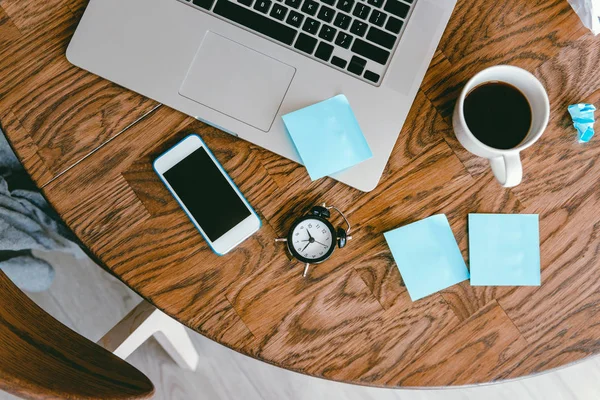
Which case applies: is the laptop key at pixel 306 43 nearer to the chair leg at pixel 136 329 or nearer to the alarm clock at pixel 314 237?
the alarm clock at pixel 314 237

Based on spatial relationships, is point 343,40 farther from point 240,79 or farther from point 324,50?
point 240,79

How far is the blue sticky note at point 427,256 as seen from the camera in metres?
0.66

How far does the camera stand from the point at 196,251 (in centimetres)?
65

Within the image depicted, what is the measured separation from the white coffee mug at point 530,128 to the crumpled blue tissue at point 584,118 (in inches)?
3.2

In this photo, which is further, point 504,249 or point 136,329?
point 136,329

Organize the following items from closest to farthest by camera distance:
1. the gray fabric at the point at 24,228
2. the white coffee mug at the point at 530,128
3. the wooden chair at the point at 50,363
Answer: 1. the wooden chair at the point at 50,363
2. the white coffee mug at the point at 530,128
3. the gray fabric at the point at 24,228

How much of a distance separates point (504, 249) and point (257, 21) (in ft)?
1.46

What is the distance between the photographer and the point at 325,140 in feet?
2.14

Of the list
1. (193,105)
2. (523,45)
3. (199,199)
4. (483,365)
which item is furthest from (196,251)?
(523,45)

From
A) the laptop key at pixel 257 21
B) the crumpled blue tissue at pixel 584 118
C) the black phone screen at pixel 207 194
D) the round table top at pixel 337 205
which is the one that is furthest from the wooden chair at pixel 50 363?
the crumpled blue tissue at pixel 584 118

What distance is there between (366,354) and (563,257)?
297 mm

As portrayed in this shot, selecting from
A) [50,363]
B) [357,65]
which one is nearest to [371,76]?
[357,65]

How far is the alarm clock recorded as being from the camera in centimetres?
64

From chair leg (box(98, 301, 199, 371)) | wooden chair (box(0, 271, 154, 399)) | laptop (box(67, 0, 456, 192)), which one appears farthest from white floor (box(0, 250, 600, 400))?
laptop (box(67, 0, 456, 192))
